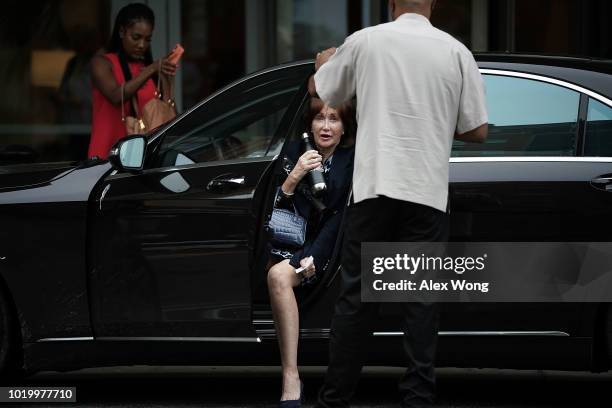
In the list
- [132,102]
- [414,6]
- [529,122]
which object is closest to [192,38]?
[132,102]

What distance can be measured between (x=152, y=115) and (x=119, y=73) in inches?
22.6

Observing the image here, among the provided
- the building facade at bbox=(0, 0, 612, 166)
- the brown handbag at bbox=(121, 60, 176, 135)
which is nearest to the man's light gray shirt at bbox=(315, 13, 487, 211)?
the brown handbag at bbox=(121, 60, 176, 135)

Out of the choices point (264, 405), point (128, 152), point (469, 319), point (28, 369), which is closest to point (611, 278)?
point (469, 319)

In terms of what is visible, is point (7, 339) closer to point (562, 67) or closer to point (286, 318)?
point (286, 318)

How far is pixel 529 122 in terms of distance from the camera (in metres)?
6.13

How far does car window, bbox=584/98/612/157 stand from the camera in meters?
6.05

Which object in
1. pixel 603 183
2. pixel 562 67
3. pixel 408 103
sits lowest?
pixel 603 183

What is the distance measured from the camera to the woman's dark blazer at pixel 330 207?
595 centimetres

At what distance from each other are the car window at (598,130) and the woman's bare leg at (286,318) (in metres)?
1.36

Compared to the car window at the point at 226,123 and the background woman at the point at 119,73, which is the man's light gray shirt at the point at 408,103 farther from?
the background woman at the point at 119,73

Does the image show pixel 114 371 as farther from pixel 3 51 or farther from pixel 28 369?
pixel 3 51

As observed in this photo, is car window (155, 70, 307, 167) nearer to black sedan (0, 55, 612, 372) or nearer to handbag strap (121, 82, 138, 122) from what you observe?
black sedan (0, 55, 612, 372)

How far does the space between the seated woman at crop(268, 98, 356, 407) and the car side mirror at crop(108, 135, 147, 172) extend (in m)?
0.65

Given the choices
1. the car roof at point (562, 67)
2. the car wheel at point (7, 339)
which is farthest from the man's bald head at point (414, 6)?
the car wheel at point (7, 339)
